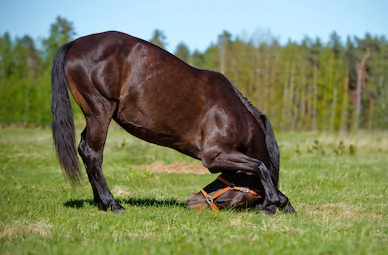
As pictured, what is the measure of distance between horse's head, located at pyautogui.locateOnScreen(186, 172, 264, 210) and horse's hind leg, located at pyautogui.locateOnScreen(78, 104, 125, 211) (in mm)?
1067

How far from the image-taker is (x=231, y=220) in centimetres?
526

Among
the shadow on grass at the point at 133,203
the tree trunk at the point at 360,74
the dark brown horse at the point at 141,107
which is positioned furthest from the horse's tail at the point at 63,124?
the tree trunk at the point at 360,74

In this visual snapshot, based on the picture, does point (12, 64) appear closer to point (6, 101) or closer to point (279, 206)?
point (6, 101)

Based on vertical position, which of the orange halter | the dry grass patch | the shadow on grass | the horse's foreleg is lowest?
the shadow on grass

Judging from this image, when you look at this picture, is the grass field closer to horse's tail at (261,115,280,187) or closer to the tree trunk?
horse's tail at (261,115,280,187)

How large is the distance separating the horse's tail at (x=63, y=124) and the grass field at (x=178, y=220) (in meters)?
0.59

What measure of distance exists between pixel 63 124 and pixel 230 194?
2398 mm

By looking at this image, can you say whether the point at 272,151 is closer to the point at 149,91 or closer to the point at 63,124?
the point at 149,91

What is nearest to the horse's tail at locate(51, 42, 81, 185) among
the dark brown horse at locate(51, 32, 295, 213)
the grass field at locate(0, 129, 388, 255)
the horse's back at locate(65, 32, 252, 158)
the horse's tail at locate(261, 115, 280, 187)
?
the dark brown horse at locate(51, 32, 295, 213)

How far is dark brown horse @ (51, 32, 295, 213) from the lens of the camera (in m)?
5.79

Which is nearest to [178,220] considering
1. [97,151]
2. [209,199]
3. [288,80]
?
[209,199]

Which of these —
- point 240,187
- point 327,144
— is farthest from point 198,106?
point 327,144

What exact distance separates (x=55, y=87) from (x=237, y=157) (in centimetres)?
255

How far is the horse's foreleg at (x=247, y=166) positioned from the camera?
232 inches
